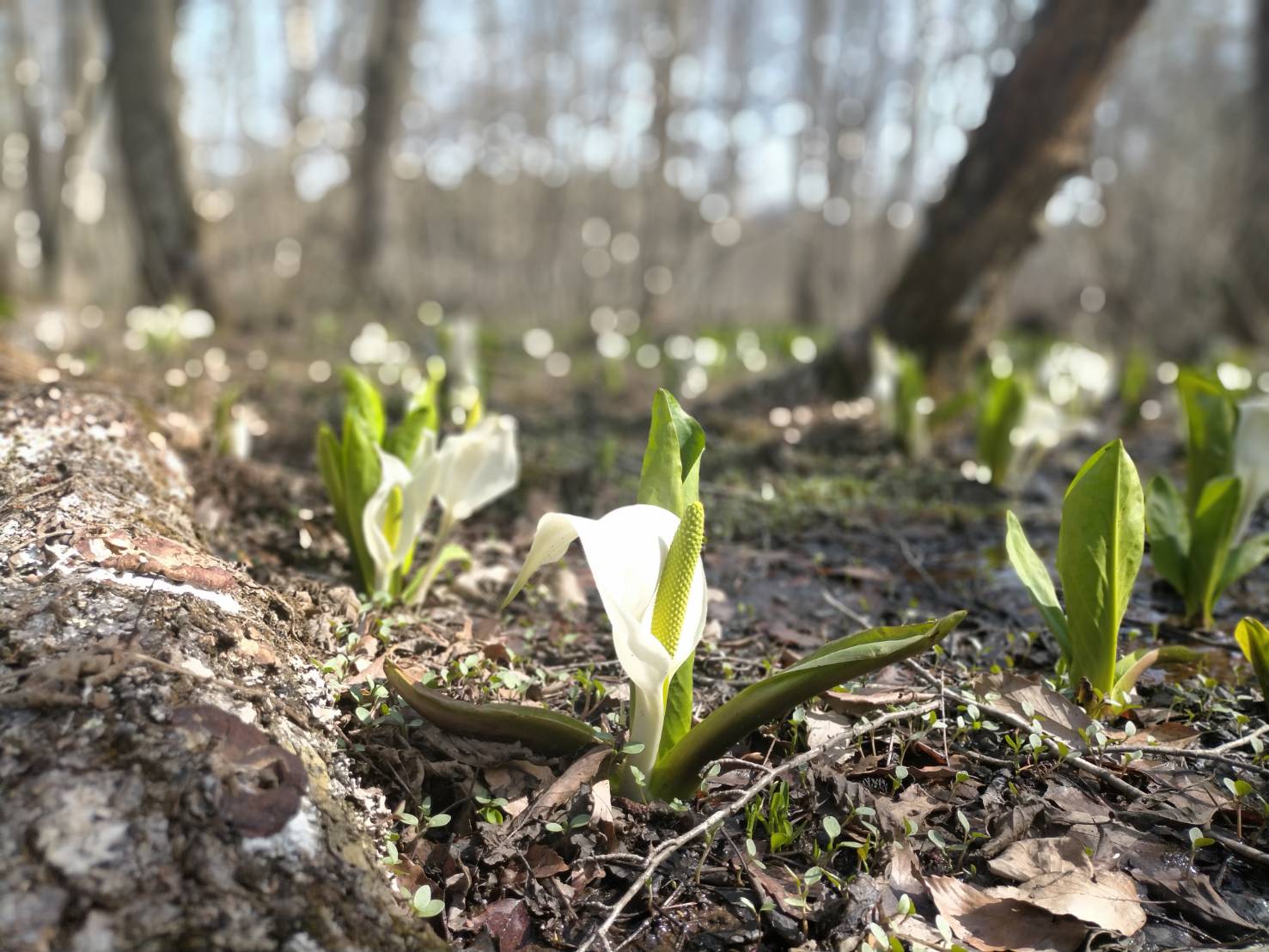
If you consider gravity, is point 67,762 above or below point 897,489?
above

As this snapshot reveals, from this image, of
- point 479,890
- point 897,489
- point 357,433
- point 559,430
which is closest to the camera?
point 479,890

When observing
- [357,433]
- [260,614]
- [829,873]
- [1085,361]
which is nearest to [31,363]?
[357,433]

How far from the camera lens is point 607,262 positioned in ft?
55.5

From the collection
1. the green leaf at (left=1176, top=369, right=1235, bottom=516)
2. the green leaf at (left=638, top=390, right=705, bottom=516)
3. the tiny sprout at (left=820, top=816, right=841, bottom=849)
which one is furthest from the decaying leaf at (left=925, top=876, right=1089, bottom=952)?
the green leaf at (left=1176, top=369, right=1235, bottom=516)

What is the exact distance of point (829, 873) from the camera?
1.39 metres

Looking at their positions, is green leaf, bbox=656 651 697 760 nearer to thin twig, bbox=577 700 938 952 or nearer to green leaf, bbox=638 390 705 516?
thin twig, bbox=577 700 938 952

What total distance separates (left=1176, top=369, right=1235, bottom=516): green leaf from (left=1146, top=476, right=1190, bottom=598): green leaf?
0.41 ft

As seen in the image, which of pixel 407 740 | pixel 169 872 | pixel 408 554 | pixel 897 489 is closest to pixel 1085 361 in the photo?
pixel 897 489

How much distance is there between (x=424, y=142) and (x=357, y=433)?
2113cm

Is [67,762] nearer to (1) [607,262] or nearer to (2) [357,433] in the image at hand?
(2) [357,433]

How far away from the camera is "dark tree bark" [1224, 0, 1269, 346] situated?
8.14 m

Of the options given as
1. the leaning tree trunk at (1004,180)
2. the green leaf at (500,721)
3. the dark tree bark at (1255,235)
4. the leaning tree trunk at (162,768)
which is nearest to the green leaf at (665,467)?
the green leaf at (500,721)

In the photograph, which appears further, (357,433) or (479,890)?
(357,433)

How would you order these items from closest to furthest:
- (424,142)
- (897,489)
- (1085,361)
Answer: (897,489), (1085,361), (424,142)
